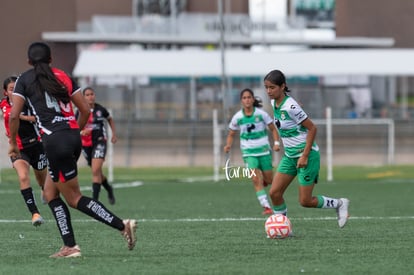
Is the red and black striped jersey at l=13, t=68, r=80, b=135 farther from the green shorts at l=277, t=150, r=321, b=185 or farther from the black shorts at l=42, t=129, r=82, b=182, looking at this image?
the green shorts at l=277, t=150, r=321, b=185

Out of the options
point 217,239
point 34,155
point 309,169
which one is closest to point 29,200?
point 34,155

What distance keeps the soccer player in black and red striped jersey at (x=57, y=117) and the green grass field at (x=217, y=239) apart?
0.57 meters

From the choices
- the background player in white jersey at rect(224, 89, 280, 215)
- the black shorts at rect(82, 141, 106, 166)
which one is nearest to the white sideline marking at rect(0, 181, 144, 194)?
the black shorts at rect(82, 141, 106, 166)

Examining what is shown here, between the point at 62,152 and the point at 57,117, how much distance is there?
35 cm

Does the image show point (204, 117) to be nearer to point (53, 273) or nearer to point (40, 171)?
point (40, 171)

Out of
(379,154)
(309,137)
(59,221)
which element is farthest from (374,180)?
(59,221)

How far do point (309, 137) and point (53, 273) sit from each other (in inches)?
162

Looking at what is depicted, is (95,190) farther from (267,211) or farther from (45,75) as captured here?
(45,75)

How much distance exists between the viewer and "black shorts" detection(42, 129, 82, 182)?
10.8m

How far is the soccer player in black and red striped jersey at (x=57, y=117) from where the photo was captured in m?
10.8

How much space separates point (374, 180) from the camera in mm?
29516

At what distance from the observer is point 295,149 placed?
528 inches

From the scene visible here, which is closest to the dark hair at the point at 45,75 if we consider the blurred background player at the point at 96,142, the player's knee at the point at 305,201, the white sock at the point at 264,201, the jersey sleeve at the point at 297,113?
the jersey sleeve at the point at 297,113

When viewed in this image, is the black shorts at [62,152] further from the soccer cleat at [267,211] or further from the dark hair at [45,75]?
the soccer cleat at [267,211]
